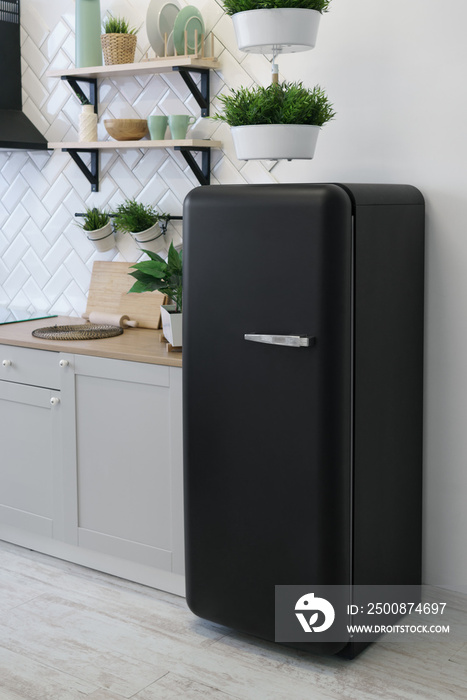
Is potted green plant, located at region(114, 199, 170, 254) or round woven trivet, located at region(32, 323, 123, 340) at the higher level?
potted green plant, located at region(114, 199, 170, 254)

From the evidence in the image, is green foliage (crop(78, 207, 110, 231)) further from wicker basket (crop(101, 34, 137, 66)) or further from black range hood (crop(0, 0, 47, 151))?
wicker basket (crop(101, 34, 137, 66))

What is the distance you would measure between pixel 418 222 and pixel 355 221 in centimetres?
47

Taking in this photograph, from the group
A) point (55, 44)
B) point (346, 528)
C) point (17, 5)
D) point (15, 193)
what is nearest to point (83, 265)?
point (15, 193)

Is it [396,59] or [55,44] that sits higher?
[55,44]

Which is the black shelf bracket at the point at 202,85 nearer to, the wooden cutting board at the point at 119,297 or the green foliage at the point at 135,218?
the green foliage at the point at 135,218

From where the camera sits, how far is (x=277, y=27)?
2.45 meters

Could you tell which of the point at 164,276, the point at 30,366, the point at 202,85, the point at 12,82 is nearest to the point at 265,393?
the point at 164,276

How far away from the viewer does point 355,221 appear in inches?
87.3

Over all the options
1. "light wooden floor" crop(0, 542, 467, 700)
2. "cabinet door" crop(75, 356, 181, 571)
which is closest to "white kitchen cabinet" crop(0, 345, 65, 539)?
"cabinet door" crop(75, 356, 181, 571)

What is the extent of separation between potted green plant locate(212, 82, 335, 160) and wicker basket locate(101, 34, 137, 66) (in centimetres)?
84

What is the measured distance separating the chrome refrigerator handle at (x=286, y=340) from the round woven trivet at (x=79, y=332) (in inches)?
36.7

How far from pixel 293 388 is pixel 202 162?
1.20m

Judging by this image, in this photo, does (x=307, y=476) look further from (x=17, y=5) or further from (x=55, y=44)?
(x=17, y=5)

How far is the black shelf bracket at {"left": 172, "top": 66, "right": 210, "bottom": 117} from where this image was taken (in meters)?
3.00
